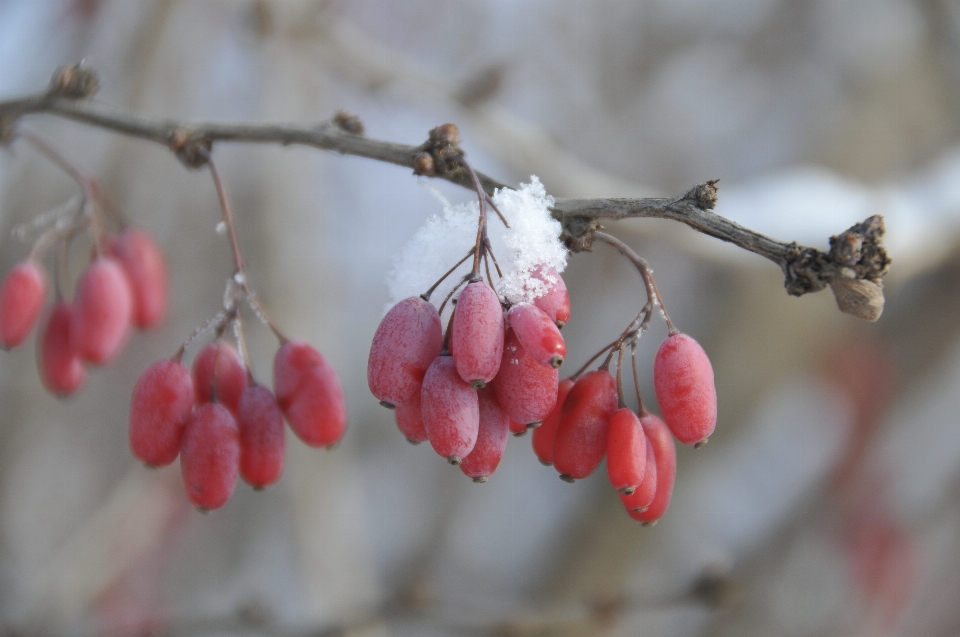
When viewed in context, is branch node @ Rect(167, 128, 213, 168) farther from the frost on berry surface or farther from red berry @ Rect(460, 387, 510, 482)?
red berry @ Rect(460, 387, 510, 482)

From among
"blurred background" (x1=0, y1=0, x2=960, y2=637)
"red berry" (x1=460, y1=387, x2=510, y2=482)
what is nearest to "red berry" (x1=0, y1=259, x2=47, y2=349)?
"blurred background" (x1=0, y1=0, x2=960, y2=637)

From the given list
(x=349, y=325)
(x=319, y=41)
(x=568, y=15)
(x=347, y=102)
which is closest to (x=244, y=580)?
(x=349, y=325)

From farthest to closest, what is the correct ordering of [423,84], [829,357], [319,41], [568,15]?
[568,15] → [829,357] → [319,41] → [423,84]

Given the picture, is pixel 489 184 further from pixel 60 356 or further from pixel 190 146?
pixel 60 356

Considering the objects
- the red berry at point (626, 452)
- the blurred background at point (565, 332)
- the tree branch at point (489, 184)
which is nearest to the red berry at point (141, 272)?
the tree branch at point (489, 184)

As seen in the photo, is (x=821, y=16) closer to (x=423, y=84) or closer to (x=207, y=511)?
(x=423, y=84)

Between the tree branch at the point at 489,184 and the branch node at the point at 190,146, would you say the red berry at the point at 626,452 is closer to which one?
the tree branch at the point at 489,184
